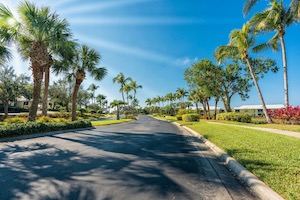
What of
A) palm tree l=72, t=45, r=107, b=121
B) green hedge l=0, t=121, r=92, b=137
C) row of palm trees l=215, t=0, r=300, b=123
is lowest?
green hedge l=0, t=121, r=92, b=137

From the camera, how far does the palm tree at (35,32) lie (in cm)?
1234

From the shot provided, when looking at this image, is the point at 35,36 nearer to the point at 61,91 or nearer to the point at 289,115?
the point at 289,115

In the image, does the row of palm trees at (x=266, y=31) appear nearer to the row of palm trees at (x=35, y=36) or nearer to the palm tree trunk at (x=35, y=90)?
the row of palm trees at (x=35, y=36)

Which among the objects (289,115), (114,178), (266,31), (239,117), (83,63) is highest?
(266,31)

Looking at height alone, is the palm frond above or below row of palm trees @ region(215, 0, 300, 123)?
below

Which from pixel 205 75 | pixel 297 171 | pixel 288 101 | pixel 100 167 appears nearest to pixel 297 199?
pixel 297 171

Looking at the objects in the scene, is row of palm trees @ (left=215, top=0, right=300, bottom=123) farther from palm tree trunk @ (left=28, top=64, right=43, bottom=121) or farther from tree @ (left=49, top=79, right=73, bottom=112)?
tree @ (left=49, top=79, right=73, bottom=112)

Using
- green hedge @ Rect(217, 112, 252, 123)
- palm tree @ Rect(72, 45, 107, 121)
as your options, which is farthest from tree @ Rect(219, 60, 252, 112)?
palm tree @ Rect(72, 45, 107, 121)

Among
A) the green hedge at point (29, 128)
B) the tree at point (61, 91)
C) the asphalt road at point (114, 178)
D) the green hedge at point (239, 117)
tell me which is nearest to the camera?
the asphalt road at point (114, 178)

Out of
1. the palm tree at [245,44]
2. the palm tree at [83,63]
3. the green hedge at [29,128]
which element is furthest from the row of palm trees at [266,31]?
the green hedge at [29,128]

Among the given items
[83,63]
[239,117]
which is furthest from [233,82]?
[83,63]

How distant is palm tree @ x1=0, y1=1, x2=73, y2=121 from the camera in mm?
12336

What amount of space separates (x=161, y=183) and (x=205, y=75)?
3187 centimetres

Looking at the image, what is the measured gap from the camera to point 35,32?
12.6 metres
